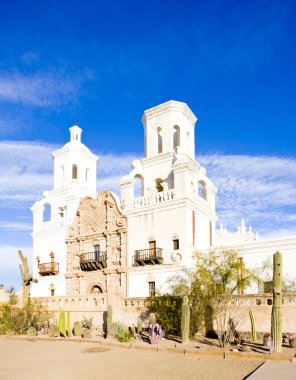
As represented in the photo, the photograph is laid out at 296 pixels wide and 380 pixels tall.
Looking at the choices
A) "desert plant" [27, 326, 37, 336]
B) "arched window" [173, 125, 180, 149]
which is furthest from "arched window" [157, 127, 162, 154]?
"desert plant" [27, 326, 37, 336]

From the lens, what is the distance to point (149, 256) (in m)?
28.1

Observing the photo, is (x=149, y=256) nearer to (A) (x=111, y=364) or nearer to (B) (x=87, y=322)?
(B) (x=87, y=322)

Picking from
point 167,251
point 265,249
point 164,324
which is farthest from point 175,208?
point 164,324

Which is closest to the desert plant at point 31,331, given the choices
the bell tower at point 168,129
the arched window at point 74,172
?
the bell tower at point 168,129

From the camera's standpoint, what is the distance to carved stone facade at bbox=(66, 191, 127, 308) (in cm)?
3019

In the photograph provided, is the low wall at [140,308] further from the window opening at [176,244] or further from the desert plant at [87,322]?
the window opening at [176,244]

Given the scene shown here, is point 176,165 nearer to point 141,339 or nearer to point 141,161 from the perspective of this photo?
point 141,161

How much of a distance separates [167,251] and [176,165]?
221 inches

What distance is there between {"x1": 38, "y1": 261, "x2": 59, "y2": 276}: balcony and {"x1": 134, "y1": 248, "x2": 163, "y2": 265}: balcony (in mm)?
7961

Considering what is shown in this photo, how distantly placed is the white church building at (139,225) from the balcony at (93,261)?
0.07 meters

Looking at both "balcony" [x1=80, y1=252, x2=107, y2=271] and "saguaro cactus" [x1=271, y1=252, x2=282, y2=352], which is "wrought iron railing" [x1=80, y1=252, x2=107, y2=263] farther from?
"saguaro cactus" [x1=271, y1=252, x2=282, y2=352]

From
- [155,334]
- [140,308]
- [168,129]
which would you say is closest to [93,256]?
[140,308]

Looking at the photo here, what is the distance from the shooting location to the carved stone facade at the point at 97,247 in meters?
30.2

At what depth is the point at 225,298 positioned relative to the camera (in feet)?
68.3
